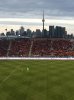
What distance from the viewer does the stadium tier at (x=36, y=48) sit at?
391ft

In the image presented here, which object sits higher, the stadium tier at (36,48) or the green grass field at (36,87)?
the stadium tier at (36,48)

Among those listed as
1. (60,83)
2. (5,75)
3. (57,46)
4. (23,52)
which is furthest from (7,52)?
(60,83)

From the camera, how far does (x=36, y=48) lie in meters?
129

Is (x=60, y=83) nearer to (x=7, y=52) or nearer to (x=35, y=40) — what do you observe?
(x=7, y=52)

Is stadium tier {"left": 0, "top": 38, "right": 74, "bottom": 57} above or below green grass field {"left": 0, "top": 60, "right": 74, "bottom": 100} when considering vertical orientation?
above

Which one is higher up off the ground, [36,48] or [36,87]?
[36,48]

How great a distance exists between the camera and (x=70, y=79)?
169 feet

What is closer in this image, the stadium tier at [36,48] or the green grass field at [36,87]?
the green grass field at [36,87]

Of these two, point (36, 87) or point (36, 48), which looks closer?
point (36, 87)

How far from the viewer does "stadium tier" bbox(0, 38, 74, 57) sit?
119 m

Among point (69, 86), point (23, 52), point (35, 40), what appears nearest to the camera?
point (69, 86)

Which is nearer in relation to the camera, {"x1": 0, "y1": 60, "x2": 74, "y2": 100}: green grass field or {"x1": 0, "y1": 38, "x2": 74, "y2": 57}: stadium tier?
{"x1": 0, "y1": 60, "x2": 74, "y2": 100}: green grass field

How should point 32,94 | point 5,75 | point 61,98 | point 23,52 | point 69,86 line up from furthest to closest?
point 23,52, point 5,75, point 69,86, point 32,94, point 61,98

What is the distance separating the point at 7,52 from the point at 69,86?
80031 millimetres
